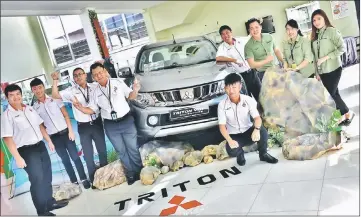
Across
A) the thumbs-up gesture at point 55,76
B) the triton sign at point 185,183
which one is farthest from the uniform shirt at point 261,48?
the thumbs-up gesture at point 55,76

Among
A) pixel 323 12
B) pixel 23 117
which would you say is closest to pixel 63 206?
pixel 23 117

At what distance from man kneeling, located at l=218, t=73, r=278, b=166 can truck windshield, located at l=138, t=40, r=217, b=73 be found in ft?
1.16

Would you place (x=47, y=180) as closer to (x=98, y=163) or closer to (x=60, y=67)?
(x=98, y=163)

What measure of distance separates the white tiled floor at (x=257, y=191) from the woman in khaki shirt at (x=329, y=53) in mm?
89

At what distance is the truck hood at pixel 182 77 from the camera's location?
343 centimetres

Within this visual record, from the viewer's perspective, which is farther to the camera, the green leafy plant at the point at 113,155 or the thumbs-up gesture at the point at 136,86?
the green leafy plant at the point at 113,155

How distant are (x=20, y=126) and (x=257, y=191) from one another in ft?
7.46

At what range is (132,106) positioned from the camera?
3541mm

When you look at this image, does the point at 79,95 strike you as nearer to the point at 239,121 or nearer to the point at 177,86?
the point at 177,86

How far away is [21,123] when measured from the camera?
3.45 meters

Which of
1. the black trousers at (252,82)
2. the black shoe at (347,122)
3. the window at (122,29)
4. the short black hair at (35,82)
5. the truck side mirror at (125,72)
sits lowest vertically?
the black shoe at (347,122)

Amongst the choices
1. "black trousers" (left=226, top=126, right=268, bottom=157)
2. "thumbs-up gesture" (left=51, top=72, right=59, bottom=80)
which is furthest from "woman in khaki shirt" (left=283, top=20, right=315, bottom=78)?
"thumbs-up gesture" (left=51, top=72, right=59, bottom=80)

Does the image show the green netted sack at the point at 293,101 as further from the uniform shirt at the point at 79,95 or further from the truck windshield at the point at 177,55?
the uniform shirt at the point at 79,95

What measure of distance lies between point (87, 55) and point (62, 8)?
1.78 ft
